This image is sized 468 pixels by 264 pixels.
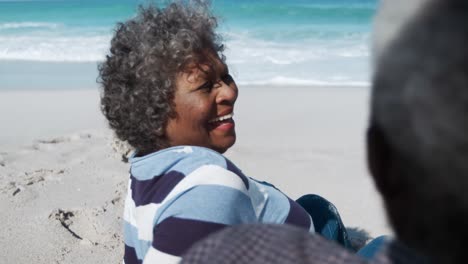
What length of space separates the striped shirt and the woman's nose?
30cm

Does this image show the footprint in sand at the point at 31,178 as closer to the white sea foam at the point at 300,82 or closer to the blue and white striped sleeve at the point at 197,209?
the blue and white striped sleeve at the point at 197,209

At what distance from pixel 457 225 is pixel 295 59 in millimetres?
Result: 9792

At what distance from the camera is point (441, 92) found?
64 cm

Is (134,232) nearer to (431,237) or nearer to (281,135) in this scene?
(431,237)

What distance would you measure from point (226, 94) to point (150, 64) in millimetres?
274

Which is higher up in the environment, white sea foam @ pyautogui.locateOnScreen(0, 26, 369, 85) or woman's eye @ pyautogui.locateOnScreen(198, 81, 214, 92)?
woman's eye @ pyautogui.locateOnScreen(198, 81, 214, 92)

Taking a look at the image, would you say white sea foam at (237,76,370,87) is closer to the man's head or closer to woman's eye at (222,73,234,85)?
woman's eye at (222,73,234,85)

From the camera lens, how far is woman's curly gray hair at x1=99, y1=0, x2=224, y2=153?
1.81 m

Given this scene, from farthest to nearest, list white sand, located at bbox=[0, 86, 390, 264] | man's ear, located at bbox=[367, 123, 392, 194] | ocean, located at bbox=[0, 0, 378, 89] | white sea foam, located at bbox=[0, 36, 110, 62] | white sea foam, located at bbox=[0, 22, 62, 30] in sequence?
white sea foam, located at bbox=[0, 22, 62, 30] → white sea foam, located at bbox=[0, 36, 110, 62] → ocean, located at bbox=[0, 0, 378, 89] → white sand, located at bbox=[0, 86, 390, 264] → man's ear, located at bbox=[367, 123, 392, 194]

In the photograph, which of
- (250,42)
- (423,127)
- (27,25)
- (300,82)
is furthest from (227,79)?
(27,25)

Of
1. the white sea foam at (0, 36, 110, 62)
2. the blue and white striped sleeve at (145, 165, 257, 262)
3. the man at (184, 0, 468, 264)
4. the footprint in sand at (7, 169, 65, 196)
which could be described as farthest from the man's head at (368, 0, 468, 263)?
the white sea foam at (0, 36, 110, 62)

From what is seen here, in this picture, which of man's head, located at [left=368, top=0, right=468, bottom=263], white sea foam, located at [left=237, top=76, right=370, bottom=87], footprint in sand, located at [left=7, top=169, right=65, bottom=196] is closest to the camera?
man's head, located at [left=368, top=0, right=468, bottom=263]

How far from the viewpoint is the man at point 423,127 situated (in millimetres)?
638

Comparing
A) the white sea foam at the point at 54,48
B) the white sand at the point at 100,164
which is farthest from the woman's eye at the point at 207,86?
the white sea foam at the point at 54,48
